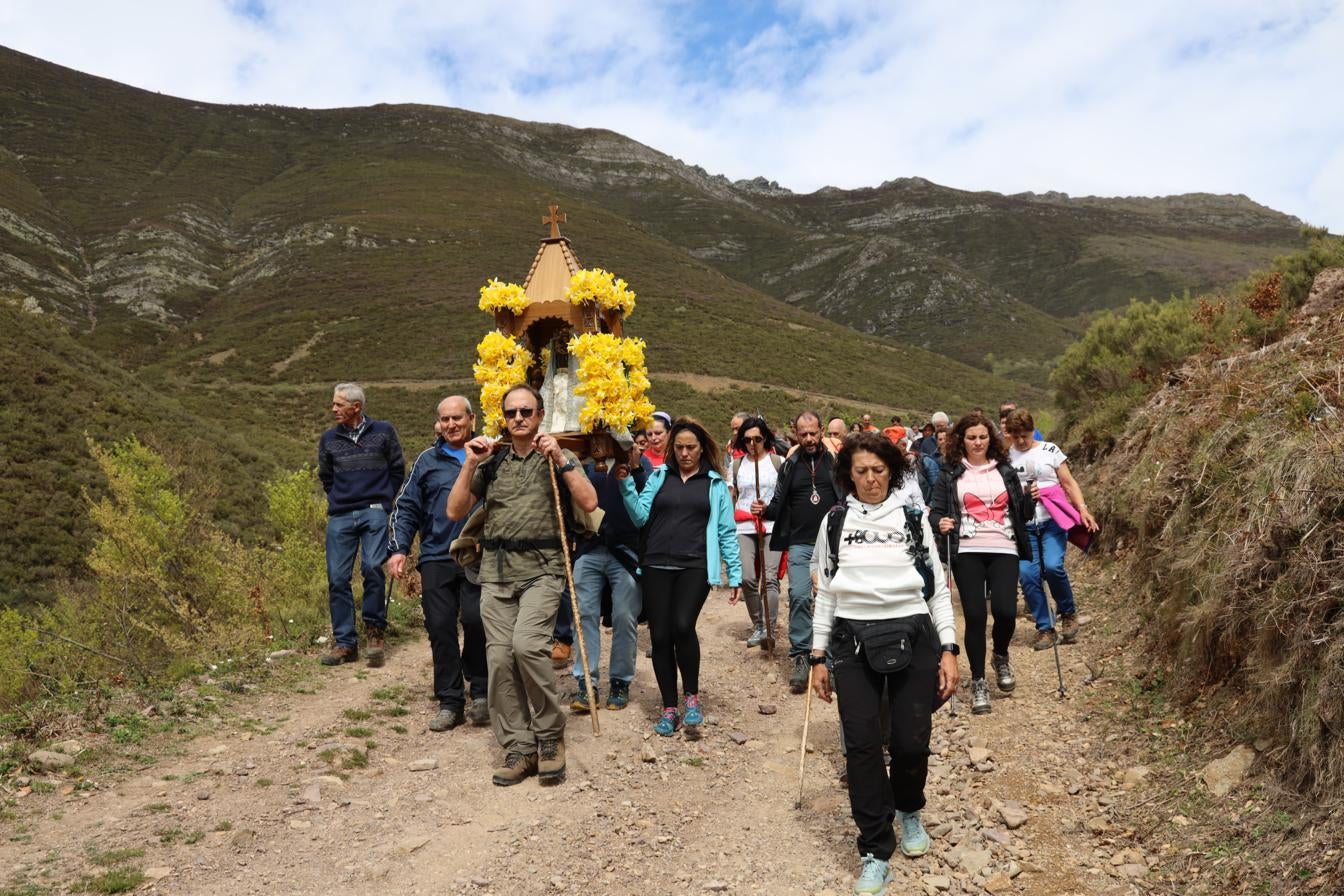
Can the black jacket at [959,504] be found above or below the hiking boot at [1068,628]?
above

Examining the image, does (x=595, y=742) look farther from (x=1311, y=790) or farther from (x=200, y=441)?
(x=200, y=441)

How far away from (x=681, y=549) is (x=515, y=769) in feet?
5.68

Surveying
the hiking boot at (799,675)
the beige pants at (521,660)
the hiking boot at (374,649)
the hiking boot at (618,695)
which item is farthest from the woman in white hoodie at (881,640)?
the hiking boot at (374,649)

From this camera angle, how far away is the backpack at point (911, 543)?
3.79 m

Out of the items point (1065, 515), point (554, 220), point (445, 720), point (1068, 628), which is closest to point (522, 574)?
point (445, 720)

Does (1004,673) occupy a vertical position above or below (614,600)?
below

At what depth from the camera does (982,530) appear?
18.4 feet

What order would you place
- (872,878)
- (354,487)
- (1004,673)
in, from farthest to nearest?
(354,487), (1004,673), (872,878)

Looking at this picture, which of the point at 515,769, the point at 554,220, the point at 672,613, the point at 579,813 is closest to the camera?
the point at 579,813

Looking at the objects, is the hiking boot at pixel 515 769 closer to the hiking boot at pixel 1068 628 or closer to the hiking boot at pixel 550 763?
the hiking boot at pixel 550 763

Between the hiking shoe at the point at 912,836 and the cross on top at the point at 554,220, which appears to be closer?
the hiking shoe at the point at 912,836

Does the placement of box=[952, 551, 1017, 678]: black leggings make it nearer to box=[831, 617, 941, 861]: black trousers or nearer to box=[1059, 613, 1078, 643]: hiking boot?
box=[1059, 613, 1078, 643]: hiking boot

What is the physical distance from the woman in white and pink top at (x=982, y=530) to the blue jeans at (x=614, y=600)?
7.70 feet

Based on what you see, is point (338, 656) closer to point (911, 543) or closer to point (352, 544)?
point (352, 544)
